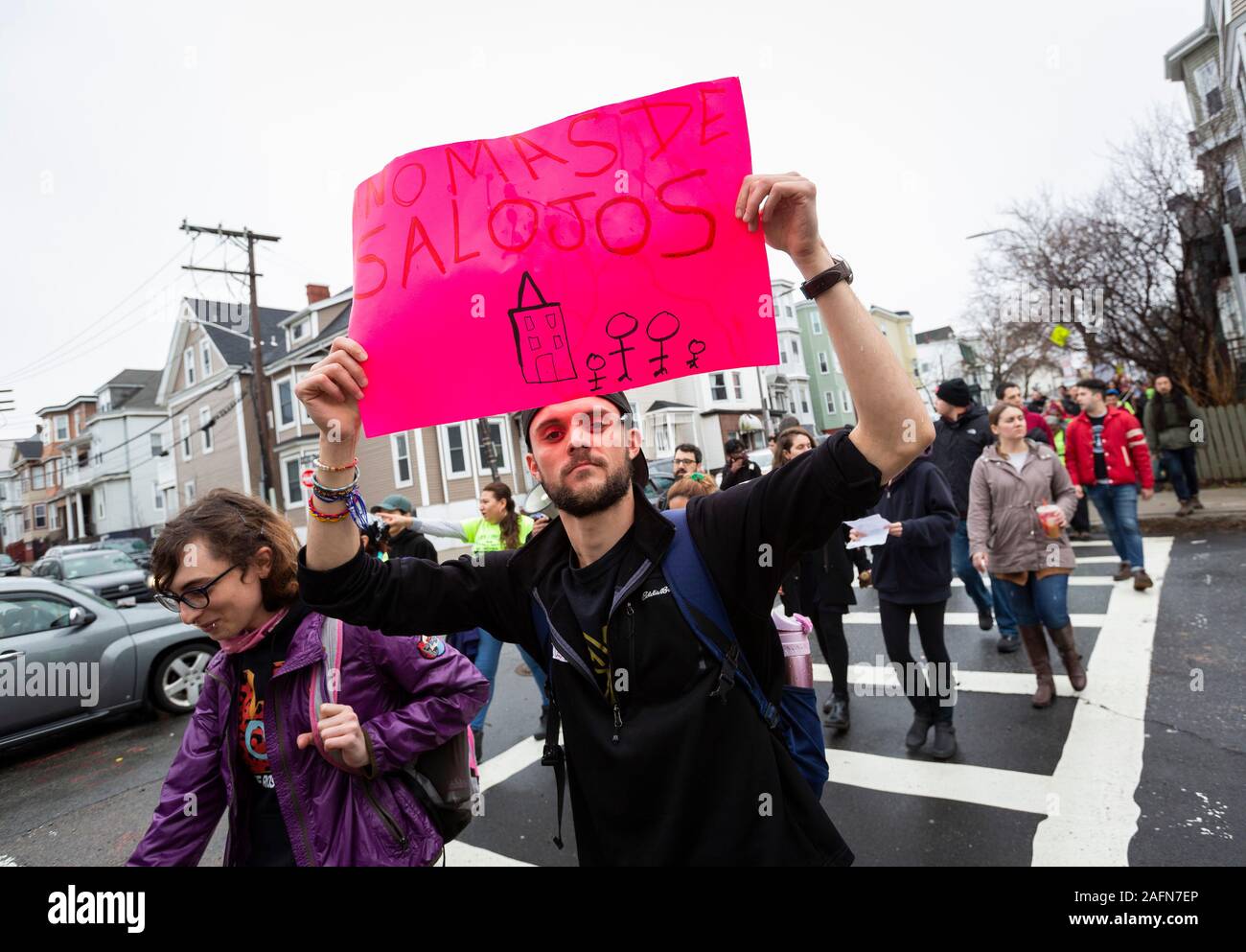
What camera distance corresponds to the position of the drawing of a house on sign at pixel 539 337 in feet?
5.63

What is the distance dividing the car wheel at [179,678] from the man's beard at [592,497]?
752 cm

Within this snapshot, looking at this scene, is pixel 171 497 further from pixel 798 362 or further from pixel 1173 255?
pixel 1173 255

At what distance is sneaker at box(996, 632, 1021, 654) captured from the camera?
608cm

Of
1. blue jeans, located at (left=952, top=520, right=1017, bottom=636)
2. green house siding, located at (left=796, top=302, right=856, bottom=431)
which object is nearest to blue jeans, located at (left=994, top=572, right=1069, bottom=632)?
blue jeans, located at (left=952, top=520, right=1017, bottom=636)

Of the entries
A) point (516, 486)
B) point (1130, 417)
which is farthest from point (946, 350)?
point (1130, 417)

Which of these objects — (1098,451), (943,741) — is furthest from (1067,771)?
(1098,451)

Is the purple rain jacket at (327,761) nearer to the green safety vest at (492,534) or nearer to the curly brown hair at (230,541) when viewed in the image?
the curly brown hair at (230,541)

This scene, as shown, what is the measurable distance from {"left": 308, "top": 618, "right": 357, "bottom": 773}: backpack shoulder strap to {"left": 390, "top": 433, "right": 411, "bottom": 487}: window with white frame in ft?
97.0

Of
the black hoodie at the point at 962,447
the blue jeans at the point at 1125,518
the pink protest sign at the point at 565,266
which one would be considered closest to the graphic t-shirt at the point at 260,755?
the pink protest sign at the point at 565,266

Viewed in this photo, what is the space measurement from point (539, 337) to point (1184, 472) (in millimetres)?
12087

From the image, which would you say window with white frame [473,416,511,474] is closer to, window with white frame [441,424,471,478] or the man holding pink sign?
window with white frame [441,424,471,478]
